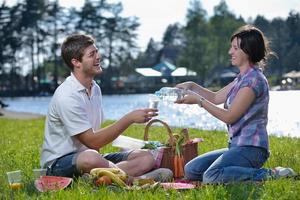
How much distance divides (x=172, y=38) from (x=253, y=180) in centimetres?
8505

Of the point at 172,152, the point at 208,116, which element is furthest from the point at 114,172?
the point at 208,116

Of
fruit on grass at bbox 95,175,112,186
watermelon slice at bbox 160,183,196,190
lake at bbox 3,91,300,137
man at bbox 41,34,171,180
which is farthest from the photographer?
lake at bbox 3,91,300,137

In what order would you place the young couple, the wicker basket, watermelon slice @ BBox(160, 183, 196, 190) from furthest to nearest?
the wicker basket, the young couple, watermelon slice @ BBox(160, 183, 196, 190)

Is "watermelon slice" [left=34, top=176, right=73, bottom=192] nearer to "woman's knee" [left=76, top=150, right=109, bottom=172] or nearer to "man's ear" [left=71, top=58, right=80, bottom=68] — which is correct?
"woman's knee" [left=76, top=150, right=109, bottom=172]

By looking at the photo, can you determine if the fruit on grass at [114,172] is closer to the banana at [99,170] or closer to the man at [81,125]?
the banana at [99,170]

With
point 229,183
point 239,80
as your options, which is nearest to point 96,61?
point 239,80

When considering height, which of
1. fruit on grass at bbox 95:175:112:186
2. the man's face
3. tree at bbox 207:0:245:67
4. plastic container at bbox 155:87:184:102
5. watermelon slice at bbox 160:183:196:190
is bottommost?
watermelon slice at bbox 160:183:196:190

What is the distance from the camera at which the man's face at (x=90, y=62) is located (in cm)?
470

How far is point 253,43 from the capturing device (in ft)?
14.7

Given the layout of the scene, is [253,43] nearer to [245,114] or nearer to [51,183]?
[245,114]

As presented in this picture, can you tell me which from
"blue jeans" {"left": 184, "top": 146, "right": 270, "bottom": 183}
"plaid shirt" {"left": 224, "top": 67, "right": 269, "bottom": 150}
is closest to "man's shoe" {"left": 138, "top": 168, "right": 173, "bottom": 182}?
"blue jeans" {"left": 184, "top": 146, "right": 270, "bottom": 183}

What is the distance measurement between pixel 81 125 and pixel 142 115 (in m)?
0.51

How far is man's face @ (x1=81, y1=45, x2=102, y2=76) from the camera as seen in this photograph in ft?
15.4

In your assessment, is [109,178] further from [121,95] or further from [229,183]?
[121,95]
